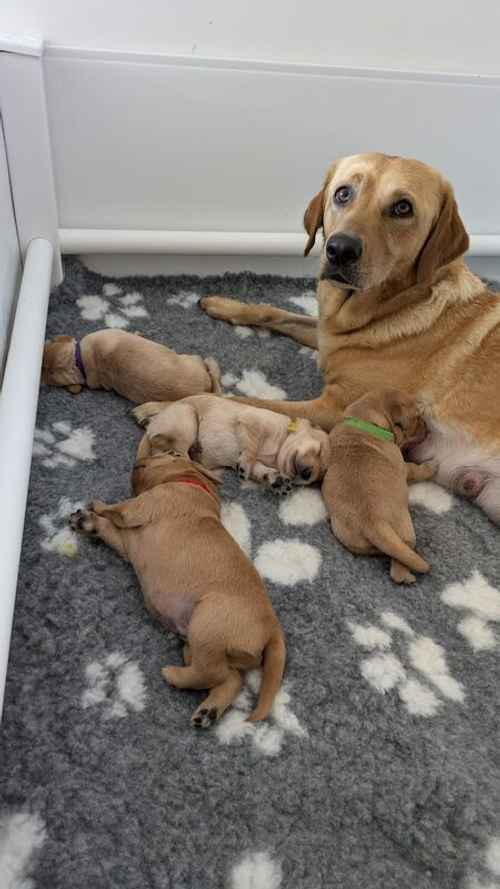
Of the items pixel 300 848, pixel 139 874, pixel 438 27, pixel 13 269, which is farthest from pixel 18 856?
pixel 438 27

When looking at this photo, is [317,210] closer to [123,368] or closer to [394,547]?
[123,368]

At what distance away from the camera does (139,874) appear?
115 centimetres

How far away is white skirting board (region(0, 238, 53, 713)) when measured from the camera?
1.24 meters

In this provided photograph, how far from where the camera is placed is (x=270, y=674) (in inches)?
55.1

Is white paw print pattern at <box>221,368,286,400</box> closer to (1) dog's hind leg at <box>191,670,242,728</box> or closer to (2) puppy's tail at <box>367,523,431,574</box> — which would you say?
(2) puppy's tail at <box>367,523,431,574</box>

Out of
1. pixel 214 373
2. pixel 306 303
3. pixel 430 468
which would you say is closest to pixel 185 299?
Answer: pixel 306 303

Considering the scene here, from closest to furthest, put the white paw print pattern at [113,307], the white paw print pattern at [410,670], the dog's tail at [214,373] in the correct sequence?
the white paw print pattern at [410,670] → the dog's tail at [214,373] → the white paw print pattern at [113,307]

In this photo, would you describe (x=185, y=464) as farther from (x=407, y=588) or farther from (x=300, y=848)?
(x=300, y=848)

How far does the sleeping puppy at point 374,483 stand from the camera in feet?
5.76

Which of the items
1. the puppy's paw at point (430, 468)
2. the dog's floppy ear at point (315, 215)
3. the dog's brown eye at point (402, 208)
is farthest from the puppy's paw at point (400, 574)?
the dog's floppy ear at point (315, 215)

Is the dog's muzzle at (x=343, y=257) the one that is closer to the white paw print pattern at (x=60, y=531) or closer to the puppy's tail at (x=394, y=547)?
the puppy's tail at (x=394, y=547)

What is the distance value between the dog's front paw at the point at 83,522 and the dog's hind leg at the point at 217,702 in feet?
1.63

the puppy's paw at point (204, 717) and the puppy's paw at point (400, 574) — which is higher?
the puppy's paw at point (204, 717)

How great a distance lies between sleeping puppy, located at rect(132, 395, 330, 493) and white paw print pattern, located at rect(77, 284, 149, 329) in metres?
0.69
